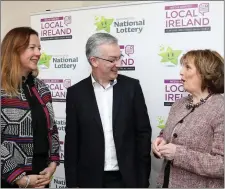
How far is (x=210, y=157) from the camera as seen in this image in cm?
152

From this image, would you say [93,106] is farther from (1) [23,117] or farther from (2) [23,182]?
(2) [23,182]

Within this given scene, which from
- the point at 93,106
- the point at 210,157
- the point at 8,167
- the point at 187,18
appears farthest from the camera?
the point at 187,18

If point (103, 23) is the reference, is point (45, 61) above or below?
below

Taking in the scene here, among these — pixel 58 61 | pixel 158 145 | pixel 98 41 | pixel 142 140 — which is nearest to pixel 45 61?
pixel 58 61

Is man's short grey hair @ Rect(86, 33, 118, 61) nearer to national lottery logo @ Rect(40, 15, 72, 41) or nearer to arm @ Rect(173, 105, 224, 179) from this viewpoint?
national lottery logo @ Rect(40, 15, 72, 41)

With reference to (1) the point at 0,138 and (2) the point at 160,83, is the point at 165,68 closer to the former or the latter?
(2) the point at 160,83

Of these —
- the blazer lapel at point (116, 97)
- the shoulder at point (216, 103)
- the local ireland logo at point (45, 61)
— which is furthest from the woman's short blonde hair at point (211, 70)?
the local ireland logo at point (45, 61)

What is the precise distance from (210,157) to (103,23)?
4.59ft

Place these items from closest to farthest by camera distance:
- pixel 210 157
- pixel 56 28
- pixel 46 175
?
pixel 210 157
pixel 46 175
pixel 56 28

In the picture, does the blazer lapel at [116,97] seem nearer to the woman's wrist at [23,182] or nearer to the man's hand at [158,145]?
the man's hand at [158,145]

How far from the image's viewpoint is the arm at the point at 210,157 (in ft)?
4.95

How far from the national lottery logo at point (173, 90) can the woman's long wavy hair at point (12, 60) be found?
1.06 meters

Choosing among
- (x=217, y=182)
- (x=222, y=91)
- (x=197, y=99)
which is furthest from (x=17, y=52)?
(x=217, y=182)

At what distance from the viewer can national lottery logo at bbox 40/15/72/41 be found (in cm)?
262
